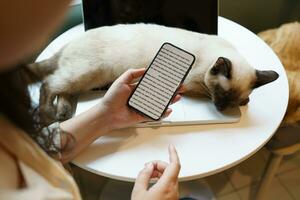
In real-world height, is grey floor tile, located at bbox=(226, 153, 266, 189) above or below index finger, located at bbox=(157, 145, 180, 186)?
Result: below

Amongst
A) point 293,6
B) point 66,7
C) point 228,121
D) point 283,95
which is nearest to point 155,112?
point 228,121

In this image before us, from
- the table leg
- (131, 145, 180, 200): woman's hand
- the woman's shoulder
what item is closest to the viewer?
the woman's shoulder

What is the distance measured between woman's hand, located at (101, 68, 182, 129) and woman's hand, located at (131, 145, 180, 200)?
0.13 metres

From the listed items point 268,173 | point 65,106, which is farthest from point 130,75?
point 268,173

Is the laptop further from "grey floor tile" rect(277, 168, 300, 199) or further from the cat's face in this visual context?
"grey floor tile" rect(277, 168, 300, 199)

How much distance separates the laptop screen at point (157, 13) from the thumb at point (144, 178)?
460mm

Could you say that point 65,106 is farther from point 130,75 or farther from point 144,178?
point 144,178

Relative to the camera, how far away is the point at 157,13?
1.03m

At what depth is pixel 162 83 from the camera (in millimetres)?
819

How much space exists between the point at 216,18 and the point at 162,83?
0.33 metres

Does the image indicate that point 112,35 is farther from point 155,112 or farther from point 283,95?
point 283,95

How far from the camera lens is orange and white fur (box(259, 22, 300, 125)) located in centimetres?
108

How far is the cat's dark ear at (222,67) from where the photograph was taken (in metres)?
0.86

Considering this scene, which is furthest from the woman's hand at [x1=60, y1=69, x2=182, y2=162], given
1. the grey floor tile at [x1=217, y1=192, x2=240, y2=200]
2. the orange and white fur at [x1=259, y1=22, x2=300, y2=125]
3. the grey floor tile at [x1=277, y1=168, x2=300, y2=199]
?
the grey floor tile at [x1=277, y1=168, x2=300, y2=199]
